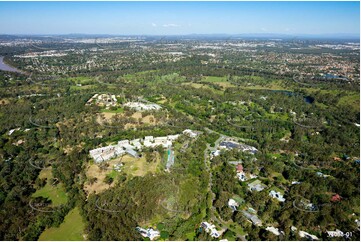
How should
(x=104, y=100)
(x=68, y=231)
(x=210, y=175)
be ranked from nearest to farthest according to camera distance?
(x=68, y=231) → (x=210, y=175) → (x=104, y=100)

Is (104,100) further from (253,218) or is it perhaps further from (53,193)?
(253,218)

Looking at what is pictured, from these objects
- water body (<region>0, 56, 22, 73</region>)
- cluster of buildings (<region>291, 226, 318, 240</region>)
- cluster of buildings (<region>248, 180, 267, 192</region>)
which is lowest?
cluster of buildings (<region>291, 226, 318, 240</region>)

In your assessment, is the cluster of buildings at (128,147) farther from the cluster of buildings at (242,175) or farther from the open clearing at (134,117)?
the cluster of buildings at (242,175)

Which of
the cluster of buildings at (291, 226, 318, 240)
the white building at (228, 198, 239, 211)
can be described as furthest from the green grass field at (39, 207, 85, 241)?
the cluster of buildings at (291, 226, 318, 240)

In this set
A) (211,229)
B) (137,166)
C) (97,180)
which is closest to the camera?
(211,229)

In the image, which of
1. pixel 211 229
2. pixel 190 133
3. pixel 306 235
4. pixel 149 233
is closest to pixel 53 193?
pixel 149 233

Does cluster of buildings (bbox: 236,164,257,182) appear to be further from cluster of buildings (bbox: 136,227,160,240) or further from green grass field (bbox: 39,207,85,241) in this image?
green grass field (bbox: 39,207,85,241)

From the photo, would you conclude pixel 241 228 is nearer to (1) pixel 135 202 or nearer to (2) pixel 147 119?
(1) pixel 135 202

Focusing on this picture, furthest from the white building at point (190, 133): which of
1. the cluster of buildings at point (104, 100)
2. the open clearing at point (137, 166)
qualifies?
the cluster of buildings at point (104, 100)
